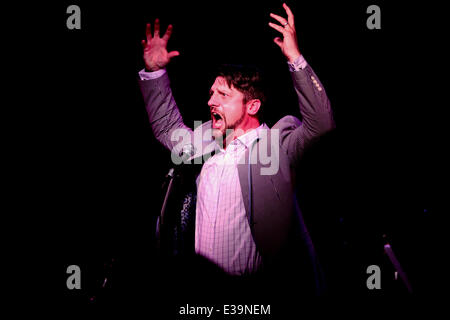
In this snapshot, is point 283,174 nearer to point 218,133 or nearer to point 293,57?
point 218,133

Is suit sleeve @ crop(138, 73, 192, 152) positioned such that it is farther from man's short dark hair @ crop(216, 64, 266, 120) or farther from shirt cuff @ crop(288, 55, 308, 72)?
shirt cuff @ crop(288, 55, 308, 72)

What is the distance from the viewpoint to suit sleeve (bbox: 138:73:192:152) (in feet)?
6.13

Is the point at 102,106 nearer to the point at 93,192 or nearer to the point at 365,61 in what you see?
the point at 93,192

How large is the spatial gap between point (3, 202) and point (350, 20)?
9.04 feet

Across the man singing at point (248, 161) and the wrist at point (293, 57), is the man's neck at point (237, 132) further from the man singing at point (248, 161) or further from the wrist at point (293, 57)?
the wrist at point (293, 57)

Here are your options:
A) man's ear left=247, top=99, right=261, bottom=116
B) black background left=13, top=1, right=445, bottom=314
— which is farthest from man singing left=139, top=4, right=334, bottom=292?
black background left=13, top=1, right=445, bottom=314

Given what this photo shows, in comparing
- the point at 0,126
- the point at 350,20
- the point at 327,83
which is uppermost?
the point at 350,20

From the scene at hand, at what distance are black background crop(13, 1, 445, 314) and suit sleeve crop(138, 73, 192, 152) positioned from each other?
483 millimetres

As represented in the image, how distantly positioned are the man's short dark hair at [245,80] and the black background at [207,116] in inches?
15.2

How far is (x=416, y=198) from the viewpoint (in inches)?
89.2

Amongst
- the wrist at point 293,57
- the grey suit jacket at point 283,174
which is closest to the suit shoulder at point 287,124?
the grey suit jacket at point 283,174

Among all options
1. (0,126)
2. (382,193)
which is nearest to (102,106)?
(0,126)

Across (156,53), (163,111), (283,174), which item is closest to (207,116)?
(163,111)
